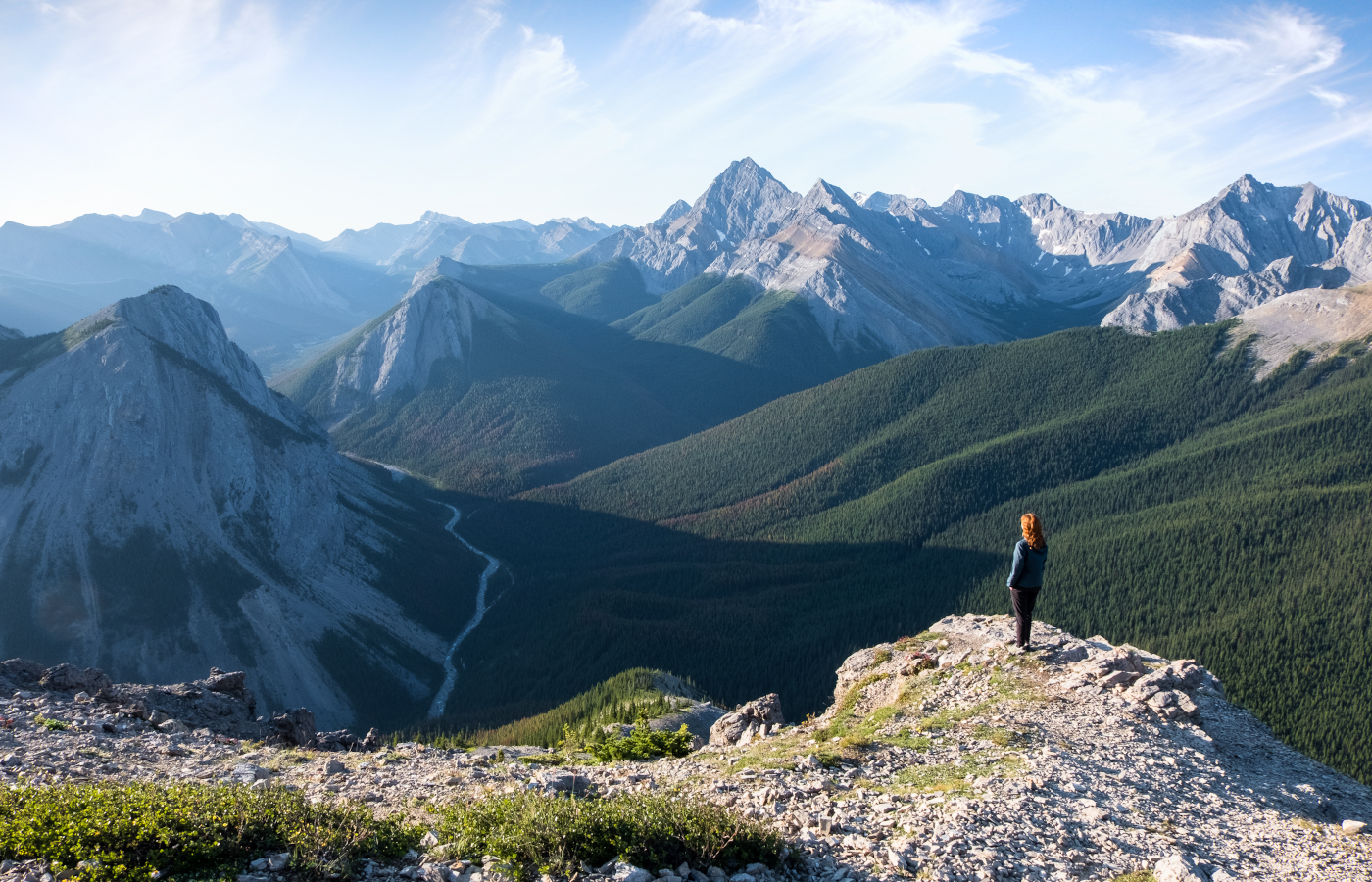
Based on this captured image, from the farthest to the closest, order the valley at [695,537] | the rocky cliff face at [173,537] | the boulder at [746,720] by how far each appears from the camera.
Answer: the valley at [695,537] → the rocky cliff face at [173,537] → the boulder at [746,720]

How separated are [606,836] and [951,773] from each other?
383 inches

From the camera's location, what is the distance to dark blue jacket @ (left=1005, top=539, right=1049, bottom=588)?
22.7m

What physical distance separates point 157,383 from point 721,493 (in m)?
112

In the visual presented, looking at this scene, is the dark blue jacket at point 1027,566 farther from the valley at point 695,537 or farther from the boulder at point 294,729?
the valley at point 695,537

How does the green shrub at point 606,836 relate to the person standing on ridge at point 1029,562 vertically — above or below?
below

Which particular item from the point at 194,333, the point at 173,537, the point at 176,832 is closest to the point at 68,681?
the point at 176,832

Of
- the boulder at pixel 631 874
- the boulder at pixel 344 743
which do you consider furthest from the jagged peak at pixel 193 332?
the boulder at pixel 631 874

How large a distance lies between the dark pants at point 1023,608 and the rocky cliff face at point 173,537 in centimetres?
8423

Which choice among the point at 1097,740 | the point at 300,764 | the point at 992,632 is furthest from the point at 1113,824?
the point at 300,764

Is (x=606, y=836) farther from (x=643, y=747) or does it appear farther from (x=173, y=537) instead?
(x=173, y=537)

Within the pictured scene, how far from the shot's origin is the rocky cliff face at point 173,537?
8150cm

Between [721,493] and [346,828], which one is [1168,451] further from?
[346,828]

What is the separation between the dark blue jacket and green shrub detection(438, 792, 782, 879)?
1389 centimetres

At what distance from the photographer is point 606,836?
39.9 feet
